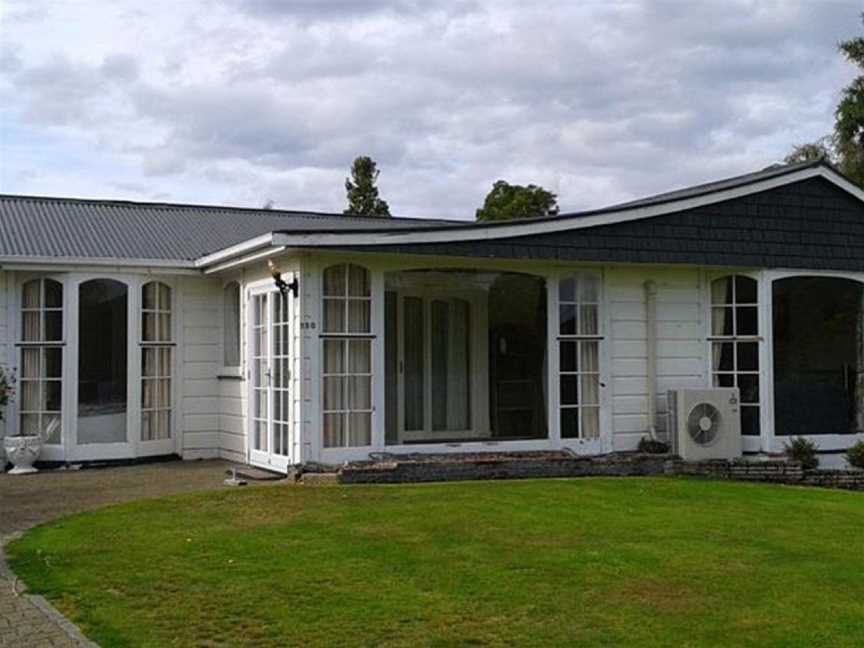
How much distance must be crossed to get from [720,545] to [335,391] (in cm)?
527

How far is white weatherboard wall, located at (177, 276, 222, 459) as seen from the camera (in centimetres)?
1402

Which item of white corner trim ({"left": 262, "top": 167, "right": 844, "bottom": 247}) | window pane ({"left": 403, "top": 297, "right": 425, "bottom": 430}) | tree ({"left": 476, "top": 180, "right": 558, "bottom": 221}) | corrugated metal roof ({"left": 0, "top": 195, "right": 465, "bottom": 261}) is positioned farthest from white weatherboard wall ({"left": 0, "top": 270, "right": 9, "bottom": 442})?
tree ({"left": 476, "top": 180, "right": 558, "bottom": 221})

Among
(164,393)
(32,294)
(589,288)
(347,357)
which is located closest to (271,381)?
(347,357)

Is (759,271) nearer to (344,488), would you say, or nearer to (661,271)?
(661,271)

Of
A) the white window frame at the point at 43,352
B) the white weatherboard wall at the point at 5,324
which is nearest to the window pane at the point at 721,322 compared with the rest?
the white window frame at the point at 43,352

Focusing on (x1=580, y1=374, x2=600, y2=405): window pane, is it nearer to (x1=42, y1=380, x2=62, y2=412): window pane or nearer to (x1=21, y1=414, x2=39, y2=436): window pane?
(x1=42, y1=380, x2=62, y2=412): window pane

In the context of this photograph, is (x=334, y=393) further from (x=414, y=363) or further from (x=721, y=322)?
(x=721, y=322)

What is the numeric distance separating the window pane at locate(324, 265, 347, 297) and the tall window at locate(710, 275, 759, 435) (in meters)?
5.21

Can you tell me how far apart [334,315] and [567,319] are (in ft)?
10.3

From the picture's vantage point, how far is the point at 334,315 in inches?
460

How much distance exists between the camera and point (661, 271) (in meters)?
13.4

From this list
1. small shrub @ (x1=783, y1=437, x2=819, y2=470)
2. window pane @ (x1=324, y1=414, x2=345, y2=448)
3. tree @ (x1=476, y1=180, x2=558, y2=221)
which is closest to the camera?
window pane @ (x1=324, y1=414, x2=345, y2=448)

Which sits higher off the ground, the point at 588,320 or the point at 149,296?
the point at 149,296

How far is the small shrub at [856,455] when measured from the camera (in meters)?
13.1
